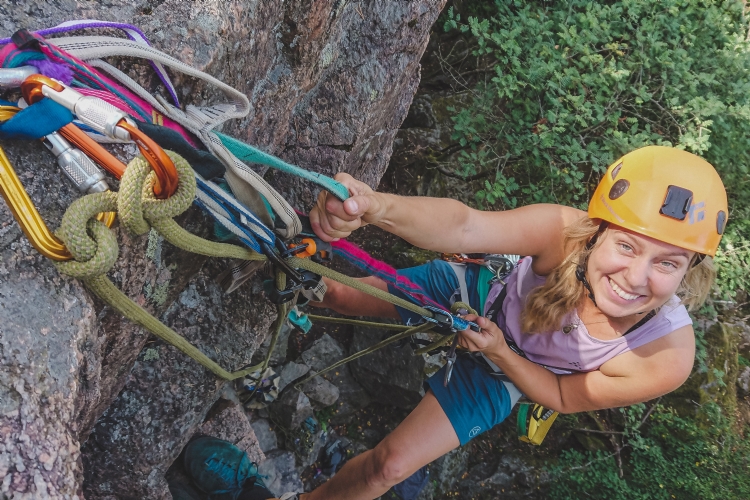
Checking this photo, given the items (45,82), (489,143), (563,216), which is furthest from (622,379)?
(489,143)

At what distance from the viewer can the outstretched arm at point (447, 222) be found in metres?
1.68

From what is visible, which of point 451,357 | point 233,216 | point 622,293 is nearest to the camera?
point 233,216

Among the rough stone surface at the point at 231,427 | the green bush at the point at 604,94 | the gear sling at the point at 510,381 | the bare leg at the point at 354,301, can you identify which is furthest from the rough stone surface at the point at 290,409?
the green bush at the point at 604,94

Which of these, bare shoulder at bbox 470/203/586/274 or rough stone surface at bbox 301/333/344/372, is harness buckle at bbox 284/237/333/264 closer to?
bare shoulder at bbox 470/203/586/274

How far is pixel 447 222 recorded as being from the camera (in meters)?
1.92

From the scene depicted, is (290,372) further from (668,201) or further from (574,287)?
(668,201)

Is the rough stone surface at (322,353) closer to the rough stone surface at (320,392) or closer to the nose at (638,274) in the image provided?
the rough stone surface at (320,392)

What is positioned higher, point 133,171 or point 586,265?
point 133,171

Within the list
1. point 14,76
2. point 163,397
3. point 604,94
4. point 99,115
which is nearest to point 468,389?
point 163,397

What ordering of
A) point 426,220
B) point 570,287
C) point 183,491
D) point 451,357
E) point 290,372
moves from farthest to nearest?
1. point 290,372
2. point 183,491
3. point 451,357
4. point 570,287
5. point 426,220

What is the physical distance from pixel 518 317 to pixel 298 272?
3.95ft

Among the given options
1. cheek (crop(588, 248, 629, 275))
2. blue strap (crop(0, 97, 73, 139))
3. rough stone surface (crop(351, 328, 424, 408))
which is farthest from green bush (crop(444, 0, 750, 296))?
blue strap (crop(0, 97, 73, 139))

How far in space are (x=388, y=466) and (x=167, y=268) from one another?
1.57 m

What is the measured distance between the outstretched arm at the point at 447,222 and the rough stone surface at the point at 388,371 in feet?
8.21
